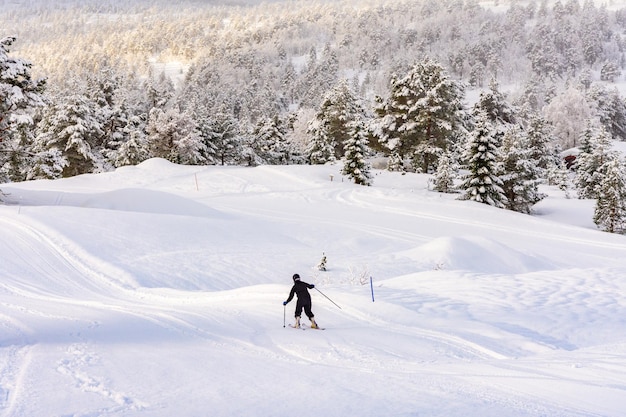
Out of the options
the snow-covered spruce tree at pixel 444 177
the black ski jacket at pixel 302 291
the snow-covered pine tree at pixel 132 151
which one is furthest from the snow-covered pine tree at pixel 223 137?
the black ski jacket at pixel 302 291

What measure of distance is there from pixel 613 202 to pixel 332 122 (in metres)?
31.6

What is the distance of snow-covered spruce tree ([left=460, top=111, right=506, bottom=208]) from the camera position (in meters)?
29.8

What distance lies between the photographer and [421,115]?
42.5 metres

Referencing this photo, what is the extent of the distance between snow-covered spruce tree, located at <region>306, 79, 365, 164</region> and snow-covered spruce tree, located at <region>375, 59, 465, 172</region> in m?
6.69

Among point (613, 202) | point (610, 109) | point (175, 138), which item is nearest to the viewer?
point (613, 202)

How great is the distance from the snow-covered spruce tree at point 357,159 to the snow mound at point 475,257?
19.1 meters

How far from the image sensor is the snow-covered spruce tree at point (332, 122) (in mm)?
A: 51875

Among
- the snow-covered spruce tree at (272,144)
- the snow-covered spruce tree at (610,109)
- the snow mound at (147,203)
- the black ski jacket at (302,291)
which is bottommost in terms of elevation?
the snow mound at (147,203)

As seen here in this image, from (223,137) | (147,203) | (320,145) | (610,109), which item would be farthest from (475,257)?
(610,109)

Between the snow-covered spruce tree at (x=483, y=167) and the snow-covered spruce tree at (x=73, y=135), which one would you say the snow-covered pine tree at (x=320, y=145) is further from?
the snow-covered spruce tree at (x=73, y=135)

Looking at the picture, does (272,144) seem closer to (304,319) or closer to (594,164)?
(594,164)

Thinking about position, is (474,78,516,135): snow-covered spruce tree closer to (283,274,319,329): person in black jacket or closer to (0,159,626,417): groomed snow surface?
(0,159,626,417): groomed snow surface

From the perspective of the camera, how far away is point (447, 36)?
195500 mm

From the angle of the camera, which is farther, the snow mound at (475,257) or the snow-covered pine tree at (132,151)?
the snow-covered pine tree at (132,151)
